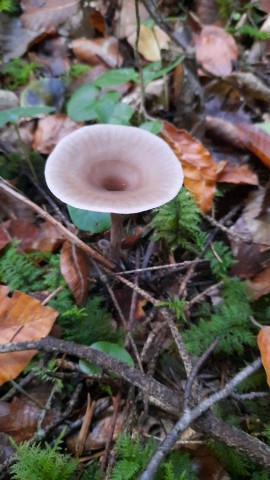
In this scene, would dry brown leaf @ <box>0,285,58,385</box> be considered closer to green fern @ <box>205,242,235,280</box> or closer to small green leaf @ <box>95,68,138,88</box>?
green fern @ <box>205,242,235,280</box>

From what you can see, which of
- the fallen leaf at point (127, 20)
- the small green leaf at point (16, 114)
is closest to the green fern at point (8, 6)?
the fallen leaf at point (127, 20)

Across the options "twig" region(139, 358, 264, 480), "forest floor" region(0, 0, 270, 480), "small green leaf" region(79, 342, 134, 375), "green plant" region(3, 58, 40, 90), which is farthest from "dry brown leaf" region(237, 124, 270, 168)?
"green plant" region(3, 58, 40, 90)

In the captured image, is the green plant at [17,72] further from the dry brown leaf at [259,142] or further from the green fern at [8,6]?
the dry brown leaf at [259,142]

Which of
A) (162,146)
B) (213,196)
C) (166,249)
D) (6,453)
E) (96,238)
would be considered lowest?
(6,453)

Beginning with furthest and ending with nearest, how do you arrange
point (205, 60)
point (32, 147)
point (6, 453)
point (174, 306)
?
point (205, 60)
point (32, 147)
point (174, 306)
point (6, 453)

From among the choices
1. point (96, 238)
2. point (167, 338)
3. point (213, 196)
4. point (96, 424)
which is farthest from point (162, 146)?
point (96, 424)

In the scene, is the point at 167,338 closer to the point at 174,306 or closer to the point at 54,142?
the point at 174,306
